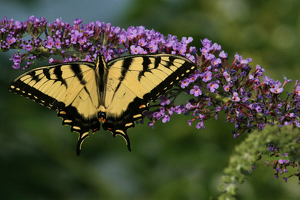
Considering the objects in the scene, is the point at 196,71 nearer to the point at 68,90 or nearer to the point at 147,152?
the point at 68,90

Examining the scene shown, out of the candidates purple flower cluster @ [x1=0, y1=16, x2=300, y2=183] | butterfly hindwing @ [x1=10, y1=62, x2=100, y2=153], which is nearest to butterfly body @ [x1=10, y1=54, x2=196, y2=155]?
butterfly hindwing @ [x1=10, y1=62, x2=100, y2=153]

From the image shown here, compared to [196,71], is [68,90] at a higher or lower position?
lower

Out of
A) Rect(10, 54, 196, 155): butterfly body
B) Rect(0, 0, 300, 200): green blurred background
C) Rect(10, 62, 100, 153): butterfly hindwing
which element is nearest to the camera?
Rect(10, 54, 196, 155): butterfly body

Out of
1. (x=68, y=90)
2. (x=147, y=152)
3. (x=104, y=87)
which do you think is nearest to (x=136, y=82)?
(x=104, y=87)

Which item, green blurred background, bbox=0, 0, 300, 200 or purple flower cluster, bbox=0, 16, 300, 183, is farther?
green blurred background, bbox=0, 0, 300, 200

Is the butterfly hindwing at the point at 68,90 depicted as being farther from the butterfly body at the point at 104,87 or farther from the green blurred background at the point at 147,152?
the green blurred background at the point at 147,152

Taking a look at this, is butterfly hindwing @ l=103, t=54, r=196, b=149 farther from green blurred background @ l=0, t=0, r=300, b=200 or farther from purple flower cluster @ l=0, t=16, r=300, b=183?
green blurred background @ l=0, t=0, r=300, b=200

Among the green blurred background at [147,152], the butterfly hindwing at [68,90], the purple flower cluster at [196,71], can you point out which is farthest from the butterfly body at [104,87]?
the green blurred background at [147,152]
